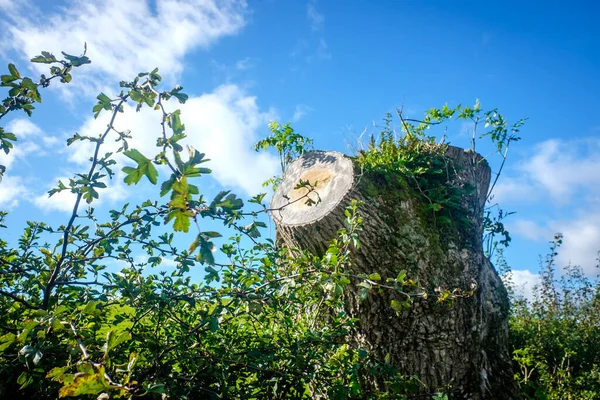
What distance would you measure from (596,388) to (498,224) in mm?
2375

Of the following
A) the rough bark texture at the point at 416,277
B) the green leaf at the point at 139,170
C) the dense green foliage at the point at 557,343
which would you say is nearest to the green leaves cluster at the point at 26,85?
the green leaf at the point at 139,170

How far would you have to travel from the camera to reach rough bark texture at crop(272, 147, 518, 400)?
3500 mm

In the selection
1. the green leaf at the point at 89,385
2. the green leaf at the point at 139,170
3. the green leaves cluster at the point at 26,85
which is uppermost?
the green leaves cluster at the point at 26,85

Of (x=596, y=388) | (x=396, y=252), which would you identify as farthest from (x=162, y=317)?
(x=596, y=388)

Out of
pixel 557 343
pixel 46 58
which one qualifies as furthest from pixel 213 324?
pixel 557 343

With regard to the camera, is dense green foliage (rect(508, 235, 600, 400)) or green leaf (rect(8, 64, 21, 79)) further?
dense green foliage (rect(508, 235, 600, 400))

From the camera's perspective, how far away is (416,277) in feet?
11.8

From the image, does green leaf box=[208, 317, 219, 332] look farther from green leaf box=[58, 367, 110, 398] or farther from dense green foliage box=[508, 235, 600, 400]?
dense green foliage box=[508, 235, 600, 400]

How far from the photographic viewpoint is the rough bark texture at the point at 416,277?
350 centimetres

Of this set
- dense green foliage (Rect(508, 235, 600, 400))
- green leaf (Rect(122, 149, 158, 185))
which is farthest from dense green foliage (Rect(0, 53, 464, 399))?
dense green foliage (Rect(508, 235, 600, 400))

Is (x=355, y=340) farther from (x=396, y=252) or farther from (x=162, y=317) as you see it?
(x=162, y=317)

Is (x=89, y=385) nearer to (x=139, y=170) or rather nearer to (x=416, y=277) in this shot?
(x=139, y=170)

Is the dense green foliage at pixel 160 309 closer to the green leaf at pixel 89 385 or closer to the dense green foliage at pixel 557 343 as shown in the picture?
the green leaf at pixel 89 385

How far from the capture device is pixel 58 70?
2.11 meters
